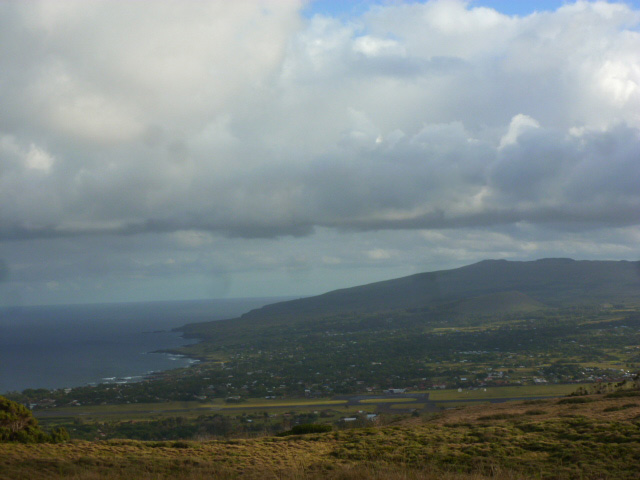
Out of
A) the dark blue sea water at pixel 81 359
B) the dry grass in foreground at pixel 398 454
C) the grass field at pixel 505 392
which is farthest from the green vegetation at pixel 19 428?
the dark blue sea water at pixel 81 359

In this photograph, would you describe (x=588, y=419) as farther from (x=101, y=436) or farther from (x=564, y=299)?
(x=564, y=299)

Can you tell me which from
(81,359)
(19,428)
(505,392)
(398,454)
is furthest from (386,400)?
(81,359)

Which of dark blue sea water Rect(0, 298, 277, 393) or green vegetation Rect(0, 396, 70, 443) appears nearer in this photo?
green vegetation Rect(0, 396, 70, 443)

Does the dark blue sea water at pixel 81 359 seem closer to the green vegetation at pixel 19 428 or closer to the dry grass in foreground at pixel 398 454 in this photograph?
the green vegetation at pixel 19 428

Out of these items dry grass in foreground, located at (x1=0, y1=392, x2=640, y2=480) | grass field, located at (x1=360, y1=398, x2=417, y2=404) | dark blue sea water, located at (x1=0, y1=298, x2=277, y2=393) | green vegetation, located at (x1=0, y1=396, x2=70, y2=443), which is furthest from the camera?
dark blue sea water, located at (x1=0, y1=298, x2=277, y2=393)

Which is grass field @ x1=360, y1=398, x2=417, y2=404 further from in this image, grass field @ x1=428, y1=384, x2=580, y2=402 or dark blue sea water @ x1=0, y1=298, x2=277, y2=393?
dark blue sea water @ x1=0, y1=298, x2=277, y2=393

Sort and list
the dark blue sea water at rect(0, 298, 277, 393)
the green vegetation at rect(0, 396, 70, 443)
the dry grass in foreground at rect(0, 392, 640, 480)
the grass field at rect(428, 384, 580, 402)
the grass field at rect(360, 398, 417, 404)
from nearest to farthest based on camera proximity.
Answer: the dry grass in foreground at rect(0, 392, 640, 480)
the green vegetation at rect(0, 396, 70, 443)
the grass field at rect(428, 384, 580, 402)
the grass field at rect(360, 398, 417, 404)
the dark blue sea water at rect(0, 298, 277, 393)

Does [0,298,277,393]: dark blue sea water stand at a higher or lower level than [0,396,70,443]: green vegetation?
lower

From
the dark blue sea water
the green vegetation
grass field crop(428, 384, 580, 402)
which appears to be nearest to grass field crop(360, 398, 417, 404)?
grass field crop(428, 384, 580, 402)

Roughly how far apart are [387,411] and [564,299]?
165 metres

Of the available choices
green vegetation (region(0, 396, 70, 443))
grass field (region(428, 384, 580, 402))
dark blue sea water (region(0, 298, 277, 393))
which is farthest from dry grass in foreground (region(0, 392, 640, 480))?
dark blue sea water (region(0, 298, 277, 393))

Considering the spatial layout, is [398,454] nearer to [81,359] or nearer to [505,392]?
[505,392]

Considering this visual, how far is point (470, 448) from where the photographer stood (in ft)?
48.6

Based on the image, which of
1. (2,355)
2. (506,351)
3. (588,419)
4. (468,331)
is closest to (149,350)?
(2,355)
